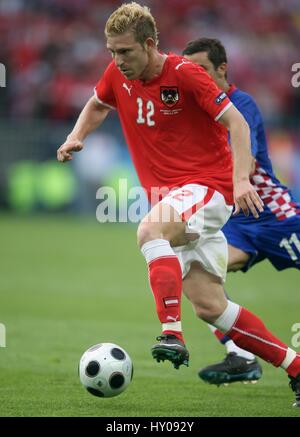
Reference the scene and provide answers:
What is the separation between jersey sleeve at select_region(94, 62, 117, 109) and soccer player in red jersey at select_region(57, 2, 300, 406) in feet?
0.03

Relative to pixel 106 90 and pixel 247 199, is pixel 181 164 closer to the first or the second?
pixel 247 199

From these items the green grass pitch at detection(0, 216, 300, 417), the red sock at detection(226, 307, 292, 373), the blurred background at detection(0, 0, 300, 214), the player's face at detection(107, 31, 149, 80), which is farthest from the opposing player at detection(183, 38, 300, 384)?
the blurred background at detection(0, 0, 300, 214)

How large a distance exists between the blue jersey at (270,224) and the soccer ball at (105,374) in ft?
6.13

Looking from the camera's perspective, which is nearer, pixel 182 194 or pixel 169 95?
pixel 182 194

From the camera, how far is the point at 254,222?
6602 mm

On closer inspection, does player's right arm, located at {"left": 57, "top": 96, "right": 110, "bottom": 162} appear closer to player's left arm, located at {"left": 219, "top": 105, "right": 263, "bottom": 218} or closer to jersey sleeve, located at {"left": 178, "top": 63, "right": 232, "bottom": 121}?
jersey sleeve, located at {"left": 178, "top": 63, "right": 232, "bottom": 121}

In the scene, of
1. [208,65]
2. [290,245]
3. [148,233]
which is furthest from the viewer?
[290,245]

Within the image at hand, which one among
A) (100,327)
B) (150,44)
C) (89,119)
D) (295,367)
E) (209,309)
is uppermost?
(150,44)

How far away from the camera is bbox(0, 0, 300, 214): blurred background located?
1873 cm

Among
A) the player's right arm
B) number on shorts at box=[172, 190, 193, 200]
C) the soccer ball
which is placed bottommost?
the soccer ball

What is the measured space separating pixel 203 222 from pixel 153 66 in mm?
972

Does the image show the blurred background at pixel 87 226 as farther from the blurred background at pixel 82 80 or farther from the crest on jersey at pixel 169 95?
the crest on jersey at pixel 169 95

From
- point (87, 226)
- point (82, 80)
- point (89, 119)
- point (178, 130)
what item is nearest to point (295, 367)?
point (178, 130)

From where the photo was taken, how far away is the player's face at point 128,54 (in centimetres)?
507
